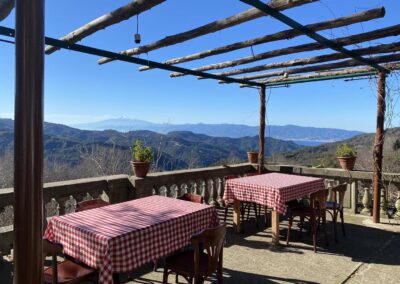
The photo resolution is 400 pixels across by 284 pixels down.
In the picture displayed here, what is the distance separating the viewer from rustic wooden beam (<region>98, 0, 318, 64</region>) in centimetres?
292

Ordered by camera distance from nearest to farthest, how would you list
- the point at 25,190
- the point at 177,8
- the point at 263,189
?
the point at 25,190 → the point at 177,8 → the point at 263,189

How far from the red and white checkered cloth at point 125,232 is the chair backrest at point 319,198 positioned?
5.56 feet

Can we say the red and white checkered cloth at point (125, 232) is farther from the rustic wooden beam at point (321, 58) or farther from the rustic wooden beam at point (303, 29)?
the rustic wooden beam at point (321, 58)

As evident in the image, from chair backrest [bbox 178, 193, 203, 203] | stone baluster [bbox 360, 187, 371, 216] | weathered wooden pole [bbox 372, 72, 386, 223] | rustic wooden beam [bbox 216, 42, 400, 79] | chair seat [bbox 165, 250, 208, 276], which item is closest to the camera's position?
chair seat [bbox 165, 250, 208, 276]

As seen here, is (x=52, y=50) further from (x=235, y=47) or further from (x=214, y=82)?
(x=214, y=82)

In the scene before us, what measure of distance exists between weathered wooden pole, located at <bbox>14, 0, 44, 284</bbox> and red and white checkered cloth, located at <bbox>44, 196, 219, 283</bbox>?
51.3 inches

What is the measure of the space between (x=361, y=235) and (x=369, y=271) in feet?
4.59

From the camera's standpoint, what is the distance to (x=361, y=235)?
16.6 ft

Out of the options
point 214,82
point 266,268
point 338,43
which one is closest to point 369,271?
point 266,268

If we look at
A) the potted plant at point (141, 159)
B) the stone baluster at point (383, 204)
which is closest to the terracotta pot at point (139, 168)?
the potted plant at point (141, 159)

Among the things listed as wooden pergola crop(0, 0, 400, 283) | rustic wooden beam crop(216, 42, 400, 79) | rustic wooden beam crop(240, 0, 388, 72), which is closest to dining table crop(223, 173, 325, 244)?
wooden pergola crop(0, 0, 400, 283)

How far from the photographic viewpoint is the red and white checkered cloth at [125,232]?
2.48 m

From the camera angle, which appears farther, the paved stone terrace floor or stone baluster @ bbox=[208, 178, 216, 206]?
stone baluster @ bbox=[208, 178, 216, 206]

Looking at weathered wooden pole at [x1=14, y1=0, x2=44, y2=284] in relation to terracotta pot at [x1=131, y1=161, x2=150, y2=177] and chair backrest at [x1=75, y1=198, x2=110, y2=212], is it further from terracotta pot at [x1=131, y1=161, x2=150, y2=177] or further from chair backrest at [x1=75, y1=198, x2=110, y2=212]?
terracotta pot at [x1=131, y1=161, x2=150, y2=177]
